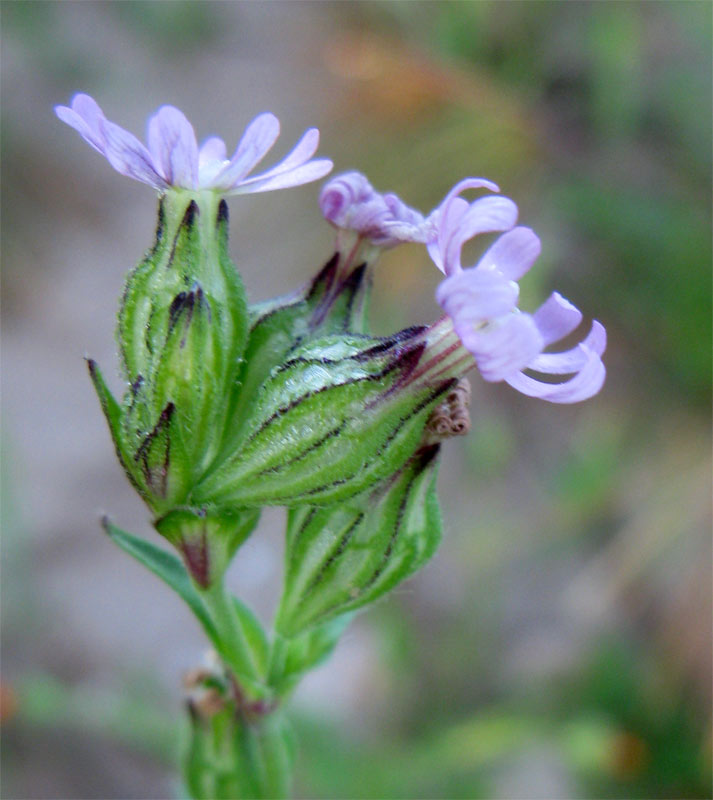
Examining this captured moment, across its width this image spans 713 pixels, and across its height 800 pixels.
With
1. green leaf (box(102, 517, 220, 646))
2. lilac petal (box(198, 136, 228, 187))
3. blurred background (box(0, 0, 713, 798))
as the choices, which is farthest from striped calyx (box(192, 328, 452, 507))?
blurred background (box(0, 0, 713, 798))

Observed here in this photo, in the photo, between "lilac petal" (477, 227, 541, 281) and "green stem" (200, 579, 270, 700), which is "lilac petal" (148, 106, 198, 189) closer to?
"lilac petal" (477, 227, 541, 281)

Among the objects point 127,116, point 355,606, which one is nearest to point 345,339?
point 355,606

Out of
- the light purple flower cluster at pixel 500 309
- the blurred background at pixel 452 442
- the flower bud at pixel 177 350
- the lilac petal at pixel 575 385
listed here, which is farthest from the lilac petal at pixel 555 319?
the blurred background at pixel 452 442

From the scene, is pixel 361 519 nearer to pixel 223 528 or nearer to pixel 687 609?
pixel 223 528

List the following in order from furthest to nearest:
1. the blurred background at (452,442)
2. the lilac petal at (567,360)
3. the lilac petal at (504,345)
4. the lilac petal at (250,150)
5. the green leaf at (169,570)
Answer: the blurred background at (452,442), the green leaf at (169,570), the lilac petal at (250,150), the lilac petal at (567,360), the lilac petal at (504,345)

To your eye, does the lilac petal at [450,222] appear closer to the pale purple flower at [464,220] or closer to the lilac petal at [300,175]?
the pale purple flower at [464,220]

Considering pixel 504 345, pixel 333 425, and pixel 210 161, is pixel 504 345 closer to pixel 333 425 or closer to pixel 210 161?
pixel 333 425
